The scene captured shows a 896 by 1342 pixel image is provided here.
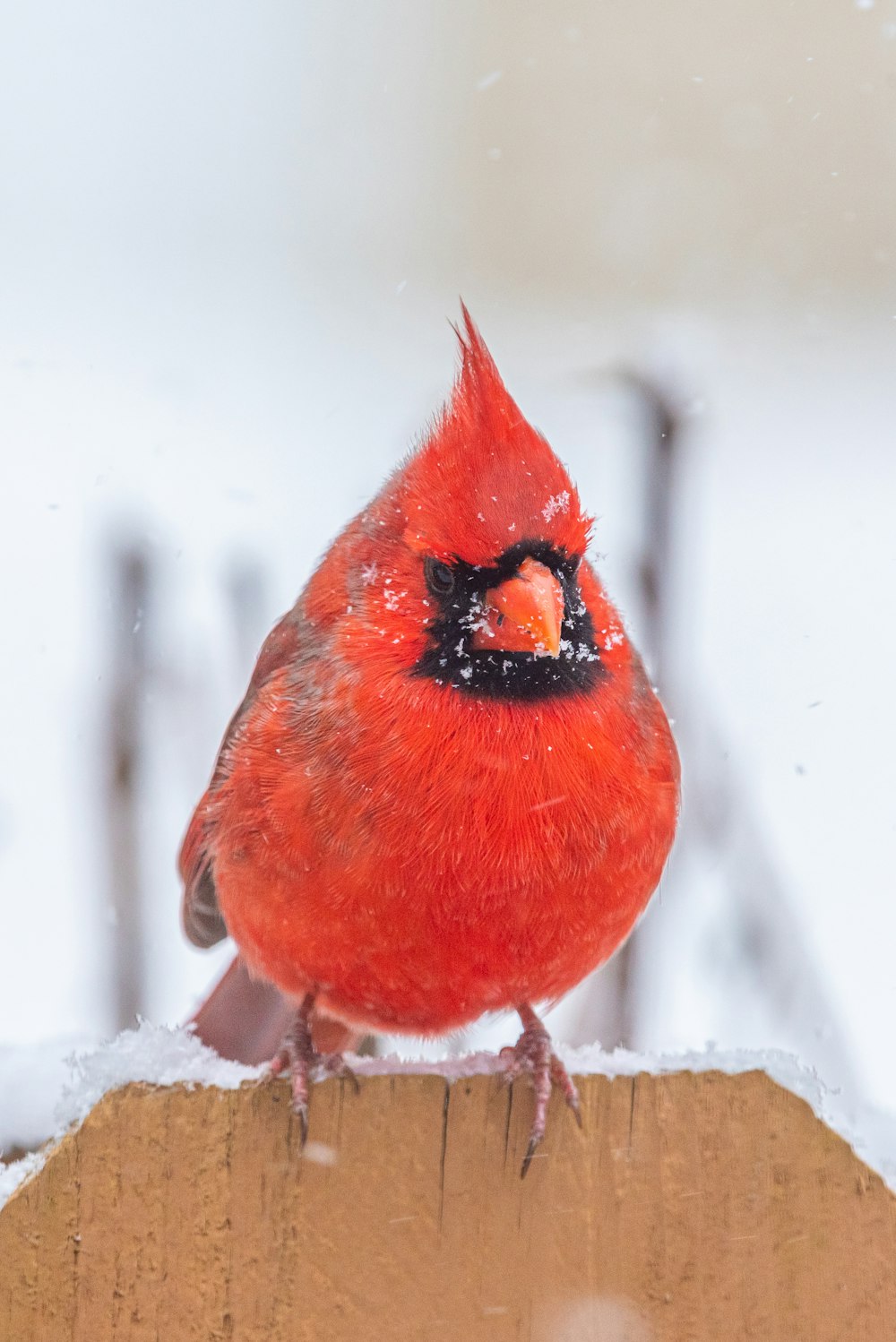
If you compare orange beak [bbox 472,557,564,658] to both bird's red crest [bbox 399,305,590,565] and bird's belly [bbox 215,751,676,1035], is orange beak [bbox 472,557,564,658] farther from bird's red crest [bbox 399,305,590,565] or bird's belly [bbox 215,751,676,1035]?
bird's belly [bbox 215,751,676,1035]

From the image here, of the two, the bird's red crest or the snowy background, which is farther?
the snowy background

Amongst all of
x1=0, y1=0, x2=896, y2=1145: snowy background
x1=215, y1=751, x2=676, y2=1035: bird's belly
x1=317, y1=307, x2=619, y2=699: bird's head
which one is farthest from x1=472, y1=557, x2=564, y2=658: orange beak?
x1=0, y1=0, x2=896, y2=1145: snowy background

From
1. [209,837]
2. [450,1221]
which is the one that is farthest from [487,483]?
[450,1221]

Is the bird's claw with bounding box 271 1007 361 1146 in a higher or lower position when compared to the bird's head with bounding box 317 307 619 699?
lower

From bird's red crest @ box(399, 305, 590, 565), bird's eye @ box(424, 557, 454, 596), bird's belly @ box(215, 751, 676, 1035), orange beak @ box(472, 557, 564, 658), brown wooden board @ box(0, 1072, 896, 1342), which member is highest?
bird's red crest @ box(399, 305, 590, 565)

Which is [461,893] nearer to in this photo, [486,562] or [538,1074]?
[538,1074]
